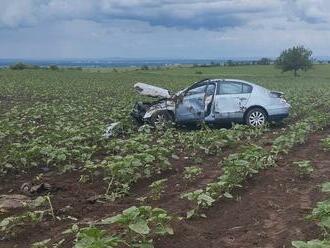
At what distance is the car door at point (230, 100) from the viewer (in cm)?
1812

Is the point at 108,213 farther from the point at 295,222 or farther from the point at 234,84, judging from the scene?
the point at 234,84

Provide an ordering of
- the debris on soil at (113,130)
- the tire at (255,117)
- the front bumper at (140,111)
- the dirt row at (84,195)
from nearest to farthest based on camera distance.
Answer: the dirt row at (84,195) → the debris on soil at (113,130) → the tire at (255,117) → the front bumper at (140,111)

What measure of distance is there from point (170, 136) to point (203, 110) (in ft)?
10.3

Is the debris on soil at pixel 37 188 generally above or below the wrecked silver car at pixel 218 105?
below

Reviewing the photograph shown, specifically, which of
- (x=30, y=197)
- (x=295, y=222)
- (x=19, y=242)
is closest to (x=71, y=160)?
(x=30, y=197)

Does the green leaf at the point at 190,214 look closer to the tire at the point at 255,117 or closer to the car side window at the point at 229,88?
the car side window at the point at 229,88

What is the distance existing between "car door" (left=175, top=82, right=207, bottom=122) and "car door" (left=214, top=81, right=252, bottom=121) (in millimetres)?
441

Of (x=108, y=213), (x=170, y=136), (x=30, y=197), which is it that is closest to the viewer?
(x=108, y=213)

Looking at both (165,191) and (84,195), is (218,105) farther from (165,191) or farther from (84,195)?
(84,195)

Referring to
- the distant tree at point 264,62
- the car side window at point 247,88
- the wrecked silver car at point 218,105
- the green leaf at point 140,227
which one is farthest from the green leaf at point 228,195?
the distant tree at point 264,62

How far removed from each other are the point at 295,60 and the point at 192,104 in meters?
75.2

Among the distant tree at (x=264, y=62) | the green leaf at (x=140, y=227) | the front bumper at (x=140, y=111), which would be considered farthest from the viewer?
the distant tree at (x=264, y=62)

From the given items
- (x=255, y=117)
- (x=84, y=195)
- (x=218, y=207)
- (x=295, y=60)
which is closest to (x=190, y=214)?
(x=218, y=207)

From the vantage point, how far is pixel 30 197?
955 centimetres
